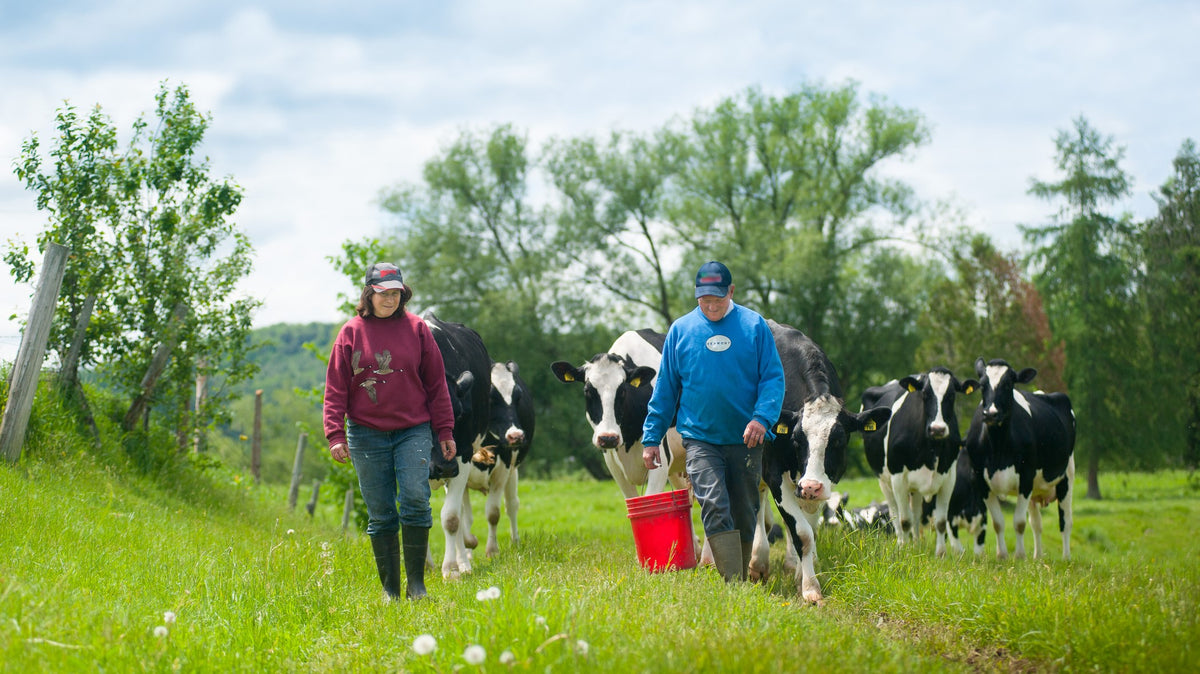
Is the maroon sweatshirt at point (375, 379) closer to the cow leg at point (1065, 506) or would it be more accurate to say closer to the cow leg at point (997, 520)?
the cow leg at point (997, 520)

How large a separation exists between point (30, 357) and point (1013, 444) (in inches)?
436

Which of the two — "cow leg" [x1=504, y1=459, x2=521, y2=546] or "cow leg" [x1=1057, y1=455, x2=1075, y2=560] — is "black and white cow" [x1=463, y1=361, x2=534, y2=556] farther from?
"cow leg" [x1=1057, y1=455, x2=1075, y2=560]

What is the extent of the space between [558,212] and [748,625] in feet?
112

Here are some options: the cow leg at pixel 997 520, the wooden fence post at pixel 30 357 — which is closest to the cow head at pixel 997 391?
the cow leg at pixel 997 520

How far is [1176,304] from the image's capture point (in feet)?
87.2

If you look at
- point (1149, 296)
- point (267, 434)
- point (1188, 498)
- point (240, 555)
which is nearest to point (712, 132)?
point (1149, 296)

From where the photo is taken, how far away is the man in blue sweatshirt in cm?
675

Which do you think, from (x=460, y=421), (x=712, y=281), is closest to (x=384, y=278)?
(x=712, y=281)

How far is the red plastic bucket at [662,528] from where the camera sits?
7254 mm

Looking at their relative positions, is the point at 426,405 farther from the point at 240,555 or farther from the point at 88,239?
the point at 88,239

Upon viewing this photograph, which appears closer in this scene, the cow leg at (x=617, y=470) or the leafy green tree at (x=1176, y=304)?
the cow leg at (x=617, y=470)

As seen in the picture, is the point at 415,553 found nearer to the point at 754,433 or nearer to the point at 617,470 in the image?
the point at 754,433

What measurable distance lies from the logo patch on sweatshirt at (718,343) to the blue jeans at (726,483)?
69 centimetres

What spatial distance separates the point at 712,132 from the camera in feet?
126
